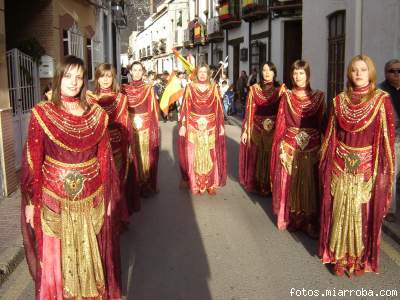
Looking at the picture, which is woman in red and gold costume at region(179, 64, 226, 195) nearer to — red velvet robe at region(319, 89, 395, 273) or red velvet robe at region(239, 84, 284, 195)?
red velvet robe at region(239, 84, 284, 195)

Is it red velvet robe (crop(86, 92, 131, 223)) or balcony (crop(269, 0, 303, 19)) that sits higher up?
balcony (crop(269, 0, 303, 19))

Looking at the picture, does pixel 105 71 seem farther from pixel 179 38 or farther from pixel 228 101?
pixel 179 38

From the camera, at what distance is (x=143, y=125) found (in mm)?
7609

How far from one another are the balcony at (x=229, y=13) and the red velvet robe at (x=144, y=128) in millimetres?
17636

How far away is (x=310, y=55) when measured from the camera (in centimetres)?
1466

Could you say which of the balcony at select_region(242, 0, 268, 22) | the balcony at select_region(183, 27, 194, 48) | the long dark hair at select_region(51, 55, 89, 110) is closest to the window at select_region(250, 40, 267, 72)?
the balcony at select_region(242, 0, 268, 22)

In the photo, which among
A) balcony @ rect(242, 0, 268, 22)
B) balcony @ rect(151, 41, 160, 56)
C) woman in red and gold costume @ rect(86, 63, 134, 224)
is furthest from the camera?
balcony @ rect(151, 41, 160, 56)

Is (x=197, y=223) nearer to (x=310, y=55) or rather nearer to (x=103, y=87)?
(x=103, y=87)

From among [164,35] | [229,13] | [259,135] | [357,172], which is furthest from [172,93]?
[164,35]

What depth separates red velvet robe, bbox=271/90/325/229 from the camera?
5879 millimetres

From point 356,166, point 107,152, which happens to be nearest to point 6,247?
point 107,152

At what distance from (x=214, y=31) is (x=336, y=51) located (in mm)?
17073

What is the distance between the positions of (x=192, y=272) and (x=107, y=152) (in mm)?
1768

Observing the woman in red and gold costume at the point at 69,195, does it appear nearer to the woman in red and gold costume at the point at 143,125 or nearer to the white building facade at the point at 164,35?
the woman in red and gold costume at the point at 143,125
